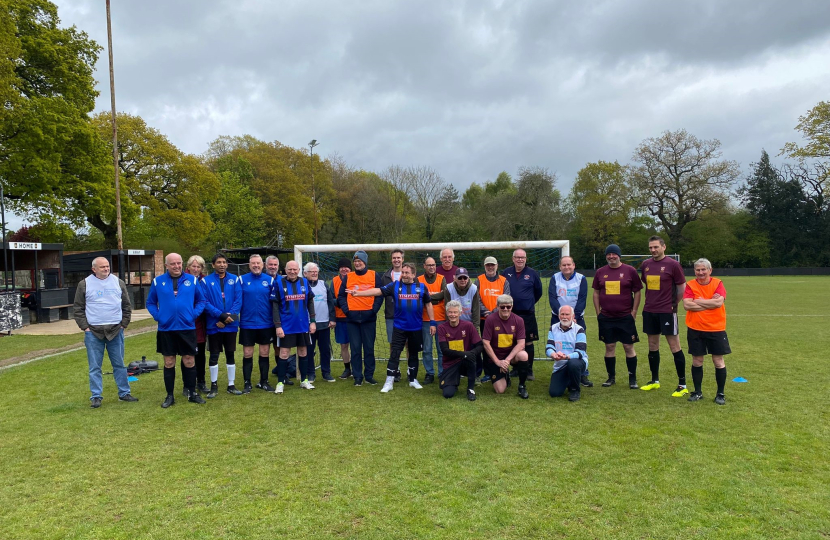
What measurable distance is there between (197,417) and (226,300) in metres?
1.40

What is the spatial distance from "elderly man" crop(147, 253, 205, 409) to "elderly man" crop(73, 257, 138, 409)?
1.45 ft

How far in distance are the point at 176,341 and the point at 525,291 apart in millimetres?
4206

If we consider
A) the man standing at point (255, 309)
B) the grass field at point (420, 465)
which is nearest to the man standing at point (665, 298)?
the grass field at point (420, 465)

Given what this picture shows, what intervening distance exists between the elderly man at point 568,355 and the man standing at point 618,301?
44cm

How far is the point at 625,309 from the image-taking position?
5.78 m

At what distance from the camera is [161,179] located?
88.7ft

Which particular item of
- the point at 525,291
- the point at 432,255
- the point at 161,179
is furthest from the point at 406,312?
the point at 161,179

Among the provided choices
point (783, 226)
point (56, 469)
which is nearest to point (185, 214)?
point (56, 469)

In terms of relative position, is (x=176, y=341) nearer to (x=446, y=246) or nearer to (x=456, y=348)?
(x=456, y=348)

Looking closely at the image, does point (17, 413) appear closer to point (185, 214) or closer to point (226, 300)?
point (226, 300)

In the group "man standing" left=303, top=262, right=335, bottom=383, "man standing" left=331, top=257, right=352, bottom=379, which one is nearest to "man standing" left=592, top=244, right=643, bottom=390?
"man standing" left=331, top=257, right=352, bottom=379

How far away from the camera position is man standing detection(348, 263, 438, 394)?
6.08 metres

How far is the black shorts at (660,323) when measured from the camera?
219 inches

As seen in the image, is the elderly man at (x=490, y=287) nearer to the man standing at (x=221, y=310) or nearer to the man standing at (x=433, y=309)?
the man standing at (x=433, y=309)
